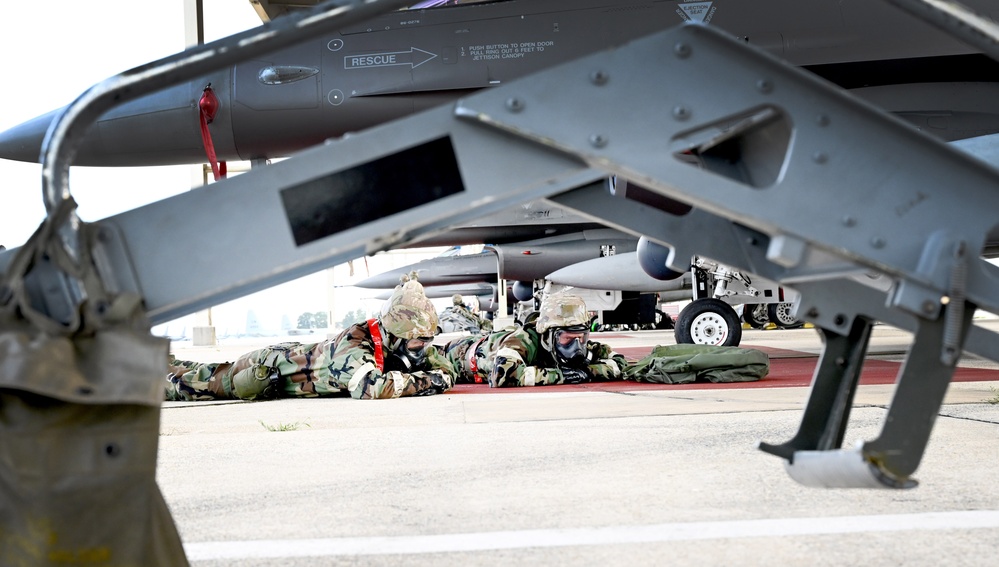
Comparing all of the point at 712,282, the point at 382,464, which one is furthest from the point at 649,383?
the point at 382,464

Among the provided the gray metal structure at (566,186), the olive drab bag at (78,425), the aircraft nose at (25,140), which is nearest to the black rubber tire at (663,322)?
the aircraft nose at (25,140)

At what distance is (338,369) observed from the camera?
554 cm

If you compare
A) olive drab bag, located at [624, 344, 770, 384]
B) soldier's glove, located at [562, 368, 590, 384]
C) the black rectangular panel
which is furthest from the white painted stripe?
soldier's glove, located at [562, 368, 590, 384]

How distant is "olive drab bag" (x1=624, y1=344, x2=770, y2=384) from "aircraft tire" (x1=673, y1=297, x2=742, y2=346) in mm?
1850

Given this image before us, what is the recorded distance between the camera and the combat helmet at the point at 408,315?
567 centimetres

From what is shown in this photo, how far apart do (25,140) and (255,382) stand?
3007 millimetres

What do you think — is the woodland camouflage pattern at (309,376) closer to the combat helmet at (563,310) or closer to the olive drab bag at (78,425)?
the combat helmet at (563,310)

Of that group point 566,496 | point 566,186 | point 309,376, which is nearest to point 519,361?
point 309,376

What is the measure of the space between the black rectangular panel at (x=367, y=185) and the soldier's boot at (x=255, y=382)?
182 inches

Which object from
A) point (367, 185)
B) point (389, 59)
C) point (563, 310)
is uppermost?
point (389, 59)

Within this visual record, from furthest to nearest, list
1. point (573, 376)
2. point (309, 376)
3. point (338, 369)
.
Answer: point (573, 376)
point (309, 376)
point (338, 369)

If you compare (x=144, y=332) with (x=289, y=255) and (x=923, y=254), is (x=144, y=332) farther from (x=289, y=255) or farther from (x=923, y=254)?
(x=923, y=254)

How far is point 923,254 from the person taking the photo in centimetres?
122

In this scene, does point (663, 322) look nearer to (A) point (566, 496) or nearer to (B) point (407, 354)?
(B) point (407, 354)
